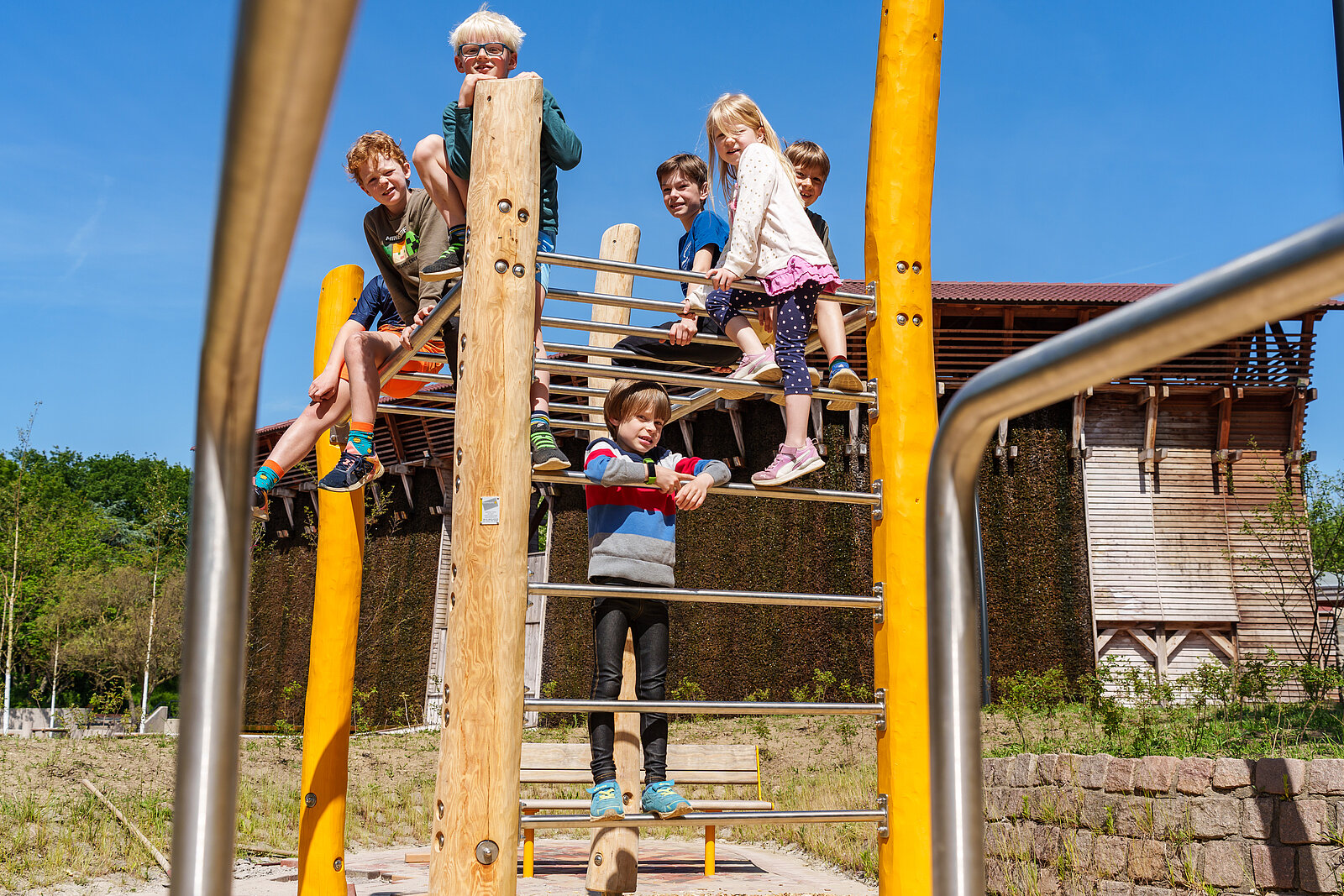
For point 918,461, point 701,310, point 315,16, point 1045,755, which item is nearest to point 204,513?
point 315,16

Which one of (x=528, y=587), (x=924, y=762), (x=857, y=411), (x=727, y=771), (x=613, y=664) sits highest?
(x=857, y=411)

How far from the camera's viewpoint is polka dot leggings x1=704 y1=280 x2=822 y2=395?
11.9ft

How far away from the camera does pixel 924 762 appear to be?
321 cm

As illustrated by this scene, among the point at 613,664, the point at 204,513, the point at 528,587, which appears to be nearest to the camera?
the point at 204,513

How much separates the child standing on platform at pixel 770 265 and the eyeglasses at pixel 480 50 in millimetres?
863

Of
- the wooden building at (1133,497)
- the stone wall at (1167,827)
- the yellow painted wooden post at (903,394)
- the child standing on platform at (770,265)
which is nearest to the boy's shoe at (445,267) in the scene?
the child standing on platform at (770,265)

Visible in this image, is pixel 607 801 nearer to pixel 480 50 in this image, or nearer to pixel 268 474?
pixel 268 474

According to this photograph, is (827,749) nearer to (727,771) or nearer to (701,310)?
(727,771)

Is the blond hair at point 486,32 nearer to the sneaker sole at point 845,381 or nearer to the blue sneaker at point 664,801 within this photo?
the sneaker sole at point 845,381

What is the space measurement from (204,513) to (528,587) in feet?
6.95

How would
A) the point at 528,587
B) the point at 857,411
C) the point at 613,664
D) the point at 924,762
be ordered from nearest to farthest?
1. the point at 528,587
2. the point at 924,762
3. the point at 613,664
4. the point at 857,411

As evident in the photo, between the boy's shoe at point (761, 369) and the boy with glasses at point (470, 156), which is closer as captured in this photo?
the boy with glasses at point (470, 156)

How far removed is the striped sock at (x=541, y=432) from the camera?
10.5 ft

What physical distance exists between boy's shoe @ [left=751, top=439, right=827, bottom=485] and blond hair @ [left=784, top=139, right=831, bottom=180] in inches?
57.7
